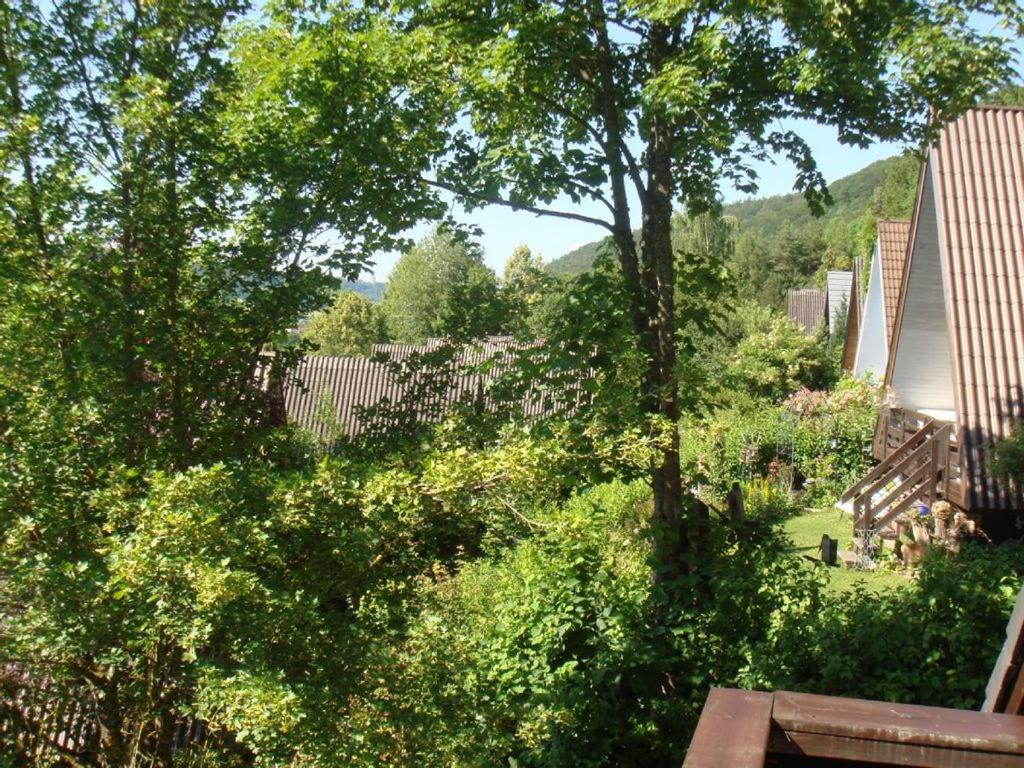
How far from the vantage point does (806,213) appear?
336 feet

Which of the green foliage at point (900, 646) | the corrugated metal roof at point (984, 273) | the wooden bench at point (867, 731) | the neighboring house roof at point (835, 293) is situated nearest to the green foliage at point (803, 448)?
the corrugated metal roof at point (984, 273)

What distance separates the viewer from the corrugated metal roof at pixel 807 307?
4880cm

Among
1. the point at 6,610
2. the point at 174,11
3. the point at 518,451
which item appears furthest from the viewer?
the point at 174,11

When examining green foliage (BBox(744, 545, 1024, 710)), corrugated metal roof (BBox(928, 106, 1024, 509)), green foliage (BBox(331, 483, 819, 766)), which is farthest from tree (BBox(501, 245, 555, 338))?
Answer: corrugated metal roof (BBox(928, 106, 1024, 509))

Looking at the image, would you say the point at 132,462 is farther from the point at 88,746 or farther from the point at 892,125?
the point at 892,125

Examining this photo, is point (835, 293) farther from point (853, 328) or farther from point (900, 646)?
point (900, 646)

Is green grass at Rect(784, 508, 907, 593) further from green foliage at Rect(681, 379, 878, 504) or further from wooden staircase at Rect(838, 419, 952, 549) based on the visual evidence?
green foliage at Rect(681, 379, 878, 504)

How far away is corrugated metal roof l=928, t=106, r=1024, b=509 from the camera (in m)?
10.4

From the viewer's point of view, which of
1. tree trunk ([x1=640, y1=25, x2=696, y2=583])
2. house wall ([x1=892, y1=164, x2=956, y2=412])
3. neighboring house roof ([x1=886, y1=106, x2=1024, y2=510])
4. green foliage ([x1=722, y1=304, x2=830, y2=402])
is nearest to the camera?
tree trunk ([x1=640, y1=25, x2=696, y2=583])

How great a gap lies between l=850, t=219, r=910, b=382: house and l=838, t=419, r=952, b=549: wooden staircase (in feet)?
15.0

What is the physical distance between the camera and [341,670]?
4363 millimetres

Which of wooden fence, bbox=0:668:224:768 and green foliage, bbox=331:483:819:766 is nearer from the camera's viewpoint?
wooden fence, bbox=0:668:224:768

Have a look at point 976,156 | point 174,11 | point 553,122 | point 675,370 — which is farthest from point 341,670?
point 976,156

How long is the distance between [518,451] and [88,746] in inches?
125
